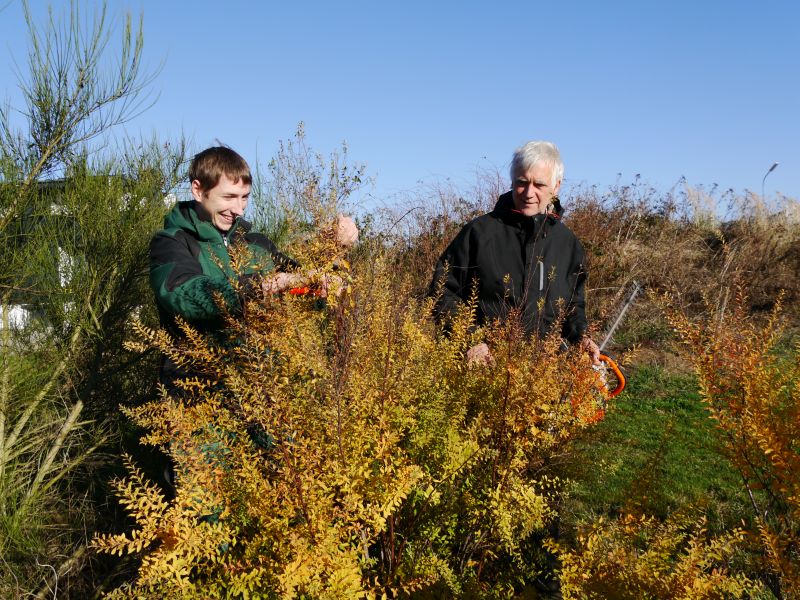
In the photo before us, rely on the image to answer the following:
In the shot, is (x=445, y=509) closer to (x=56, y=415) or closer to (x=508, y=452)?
(x=508, y=452)

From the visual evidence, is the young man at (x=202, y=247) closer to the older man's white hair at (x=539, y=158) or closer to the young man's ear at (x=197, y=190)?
the young man's ear at (x=197, y=190)

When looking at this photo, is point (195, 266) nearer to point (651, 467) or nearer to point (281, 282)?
point (281, 282)

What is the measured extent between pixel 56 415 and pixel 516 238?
2.63m

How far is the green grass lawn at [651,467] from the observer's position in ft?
6.89

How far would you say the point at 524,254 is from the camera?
8.89 feet

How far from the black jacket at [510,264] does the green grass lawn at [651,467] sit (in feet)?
1.77

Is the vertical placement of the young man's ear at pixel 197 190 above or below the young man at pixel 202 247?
above

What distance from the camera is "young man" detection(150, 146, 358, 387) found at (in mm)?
1853

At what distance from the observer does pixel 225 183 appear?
218cm

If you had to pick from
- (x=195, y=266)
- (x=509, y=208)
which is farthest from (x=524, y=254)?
(x=195, y=266)

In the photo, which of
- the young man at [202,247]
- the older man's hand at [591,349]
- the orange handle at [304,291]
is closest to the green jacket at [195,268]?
the young man at [202,247]

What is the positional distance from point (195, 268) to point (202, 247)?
216 millimetres

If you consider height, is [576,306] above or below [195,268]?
below

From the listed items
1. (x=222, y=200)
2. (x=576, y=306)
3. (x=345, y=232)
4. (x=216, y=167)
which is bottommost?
(x=576, y=306)
